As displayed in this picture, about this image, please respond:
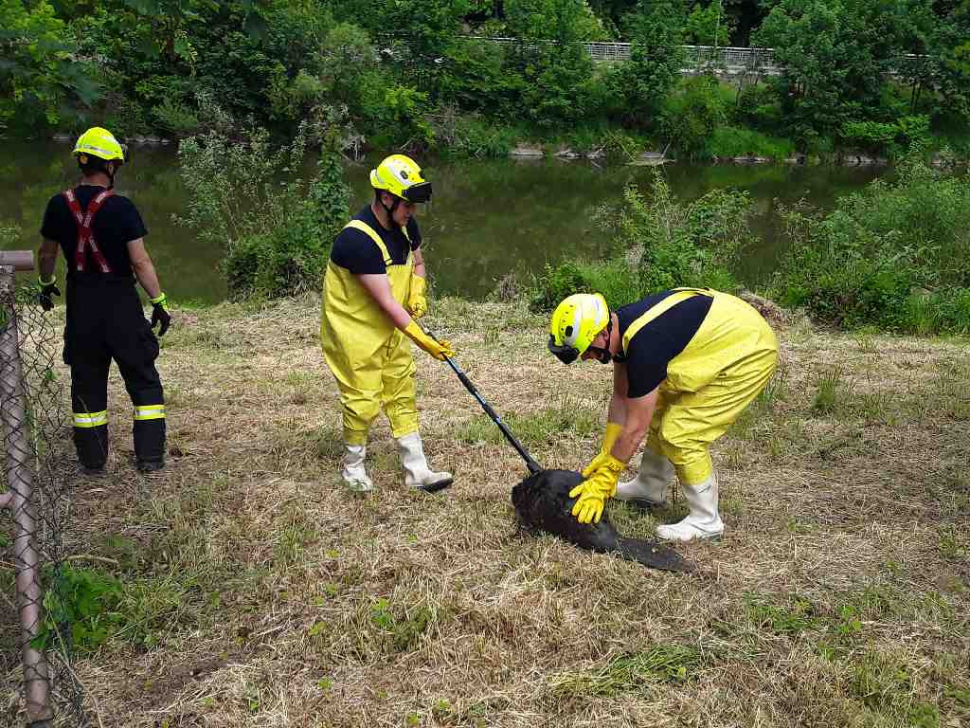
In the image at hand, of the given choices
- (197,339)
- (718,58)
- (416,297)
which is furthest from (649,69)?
(416,297)

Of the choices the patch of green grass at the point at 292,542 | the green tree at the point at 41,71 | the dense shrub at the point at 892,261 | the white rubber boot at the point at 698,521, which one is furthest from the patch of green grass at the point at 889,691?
the dense shrub at the point at 892,261

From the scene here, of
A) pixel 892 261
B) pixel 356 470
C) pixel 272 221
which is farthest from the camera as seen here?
pixel 272 221

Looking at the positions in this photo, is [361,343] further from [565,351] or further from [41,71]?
[41,71]

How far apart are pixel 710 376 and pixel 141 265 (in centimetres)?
295

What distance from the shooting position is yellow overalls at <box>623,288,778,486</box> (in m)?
3.83

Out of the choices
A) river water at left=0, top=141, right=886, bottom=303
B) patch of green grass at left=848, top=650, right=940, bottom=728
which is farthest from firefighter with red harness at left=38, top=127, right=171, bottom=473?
river water at left=0, top=141, right=886, bottom=303

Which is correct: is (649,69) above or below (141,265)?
above

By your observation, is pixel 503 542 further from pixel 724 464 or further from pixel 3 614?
pixel 3 614

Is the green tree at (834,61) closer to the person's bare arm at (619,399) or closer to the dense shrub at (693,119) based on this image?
the dense shrub at (693,119)

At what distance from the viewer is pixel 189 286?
35.6ft

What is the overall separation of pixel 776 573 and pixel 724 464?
1294 mm

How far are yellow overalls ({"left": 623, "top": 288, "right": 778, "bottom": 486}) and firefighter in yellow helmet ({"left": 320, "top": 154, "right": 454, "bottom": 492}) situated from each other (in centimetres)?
123

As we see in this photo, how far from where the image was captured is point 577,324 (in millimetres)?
3543

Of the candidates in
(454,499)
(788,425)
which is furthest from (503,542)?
(788,425)
